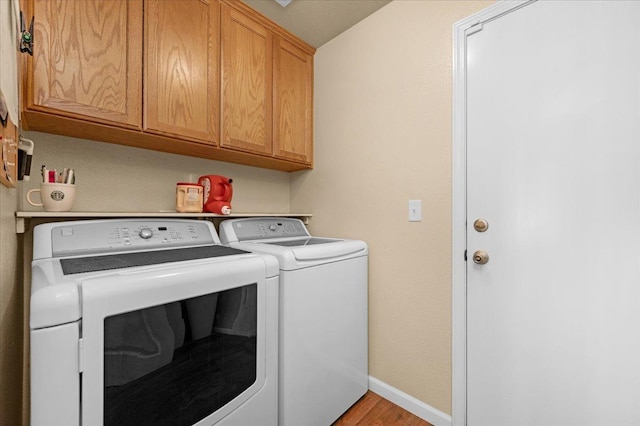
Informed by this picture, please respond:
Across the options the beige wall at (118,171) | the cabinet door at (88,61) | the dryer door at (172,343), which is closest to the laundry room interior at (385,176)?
the beige wall at (118,171)

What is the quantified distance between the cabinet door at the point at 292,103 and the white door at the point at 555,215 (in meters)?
1.11

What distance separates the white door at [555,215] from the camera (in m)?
1.00

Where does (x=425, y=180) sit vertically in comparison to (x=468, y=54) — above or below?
below

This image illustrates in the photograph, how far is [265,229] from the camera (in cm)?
180

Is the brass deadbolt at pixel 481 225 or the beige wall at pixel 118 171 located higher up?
the beige wall at pixel 118 171

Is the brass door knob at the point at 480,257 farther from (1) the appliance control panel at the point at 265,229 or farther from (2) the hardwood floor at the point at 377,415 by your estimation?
(1) the appliance control panel at the point at 265,229

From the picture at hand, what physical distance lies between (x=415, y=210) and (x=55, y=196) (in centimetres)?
171

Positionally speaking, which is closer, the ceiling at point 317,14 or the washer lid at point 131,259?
the washer lid at point 131,259

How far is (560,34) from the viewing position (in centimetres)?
112

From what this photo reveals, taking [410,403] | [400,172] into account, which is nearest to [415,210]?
[400,172]

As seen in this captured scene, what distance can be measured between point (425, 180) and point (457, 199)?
0.67ft

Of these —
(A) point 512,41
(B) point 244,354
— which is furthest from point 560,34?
(B) point 244,354

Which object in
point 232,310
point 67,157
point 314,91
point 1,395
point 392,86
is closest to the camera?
point 1,395

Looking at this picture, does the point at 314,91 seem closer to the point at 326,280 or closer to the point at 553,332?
the point at 326,280
